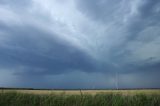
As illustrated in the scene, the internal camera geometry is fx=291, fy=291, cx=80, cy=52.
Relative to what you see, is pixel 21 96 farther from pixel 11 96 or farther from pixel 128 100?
pixel 128 100

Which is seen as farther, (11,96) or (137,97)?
(11,96)

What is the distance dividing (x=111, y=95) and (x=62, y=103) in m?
5.18

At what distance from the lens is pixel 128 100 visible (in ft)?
95.6

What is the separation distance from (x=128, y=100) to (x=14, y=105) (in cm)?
1170

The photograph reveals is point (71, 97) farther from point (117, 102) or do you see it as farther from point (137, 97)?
point (137, 97)

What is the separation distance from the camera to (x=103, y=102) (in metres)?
29.3

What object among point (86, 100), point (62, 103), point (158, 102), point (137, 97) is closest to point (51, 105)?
point (62, 103)

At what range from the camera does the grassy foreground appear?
1138 inches

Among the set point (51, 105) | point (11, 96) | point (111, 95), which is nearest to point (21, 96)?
point (11, 96)

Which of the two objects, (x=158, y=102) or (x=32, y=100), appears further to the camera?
(x=32, y=100)

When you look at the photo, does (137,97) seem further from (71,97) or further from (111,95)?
(71,97)

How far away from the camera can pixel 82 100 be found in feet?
97.8

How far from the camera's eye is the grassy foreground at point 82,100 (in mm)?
28908

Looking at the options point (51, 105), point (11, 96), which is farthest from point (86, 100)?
point (11, 96)
